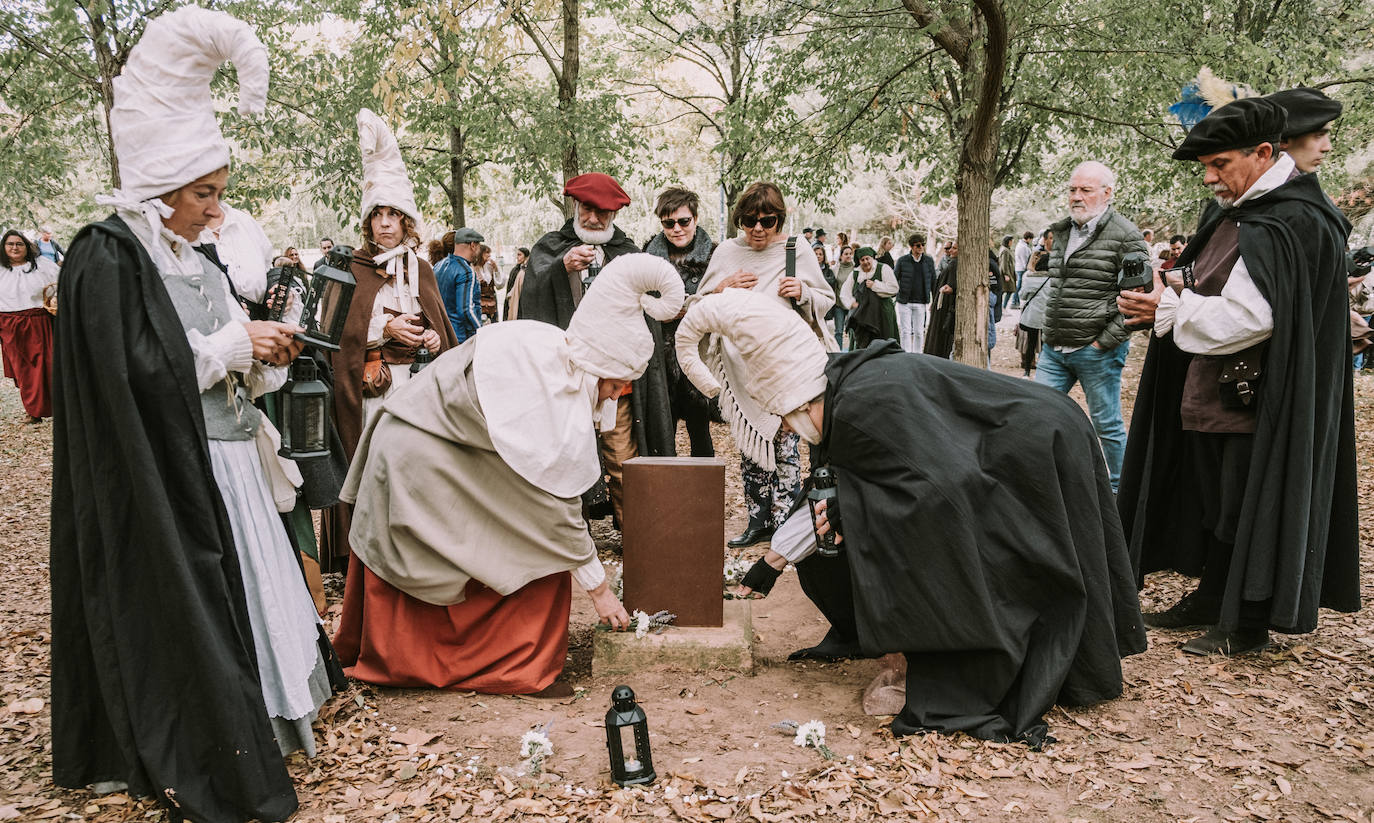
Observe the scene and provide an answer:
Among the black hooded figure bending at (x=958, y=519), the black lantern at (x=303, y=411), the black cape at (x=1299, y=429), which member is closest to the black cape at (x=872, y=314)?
the black cape at (x=1299, y=429)

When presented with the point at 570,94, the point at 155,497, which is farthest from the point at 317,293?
the point at 570,94

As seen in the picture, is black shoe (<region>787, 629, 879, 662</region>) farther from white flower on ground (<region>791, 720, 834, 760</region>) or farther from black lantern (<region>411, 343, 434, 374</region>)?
black lantern (<region>411, 343, 434, 374</region>)

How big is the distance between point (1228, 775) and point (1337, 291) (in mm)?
1960

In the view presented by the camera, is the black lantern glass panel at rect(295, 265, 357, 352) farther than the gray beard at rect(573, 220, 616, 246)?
No

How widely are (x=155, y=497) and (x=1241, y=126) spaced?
4.01 meters

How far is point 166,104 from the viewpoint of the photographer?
2.57m

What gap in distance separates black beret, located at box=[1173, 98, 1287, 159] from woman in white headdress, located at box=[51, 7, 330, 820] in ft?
11.5

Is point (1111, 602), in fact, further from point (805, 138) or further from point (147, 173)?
point (805, 138)

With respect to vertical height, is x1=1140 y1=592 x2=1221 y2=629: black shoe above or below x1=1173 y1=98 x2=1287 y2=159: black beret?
below

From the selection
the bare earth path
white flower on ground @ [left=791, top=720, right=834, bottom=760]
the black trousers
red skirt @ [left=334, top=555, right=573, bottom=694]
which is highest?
the black trousers

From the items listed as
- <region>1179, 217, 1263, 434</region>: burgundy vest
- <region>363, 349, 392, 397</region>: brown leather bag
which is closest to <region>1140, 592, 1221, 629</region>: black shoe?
<region>1179, 217, 1263, 434</region>: burgundy vest

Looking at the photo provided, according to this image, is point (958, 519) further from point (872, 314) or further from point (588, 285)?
point (872, 314)

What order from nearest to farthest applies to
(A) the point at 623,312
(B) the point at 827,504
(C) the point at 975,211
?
(B) the point at 827,504, (A) the point at 623,312, (C) the point at 975,211

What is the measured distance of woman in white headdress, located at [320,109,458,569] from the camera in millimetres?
4504
